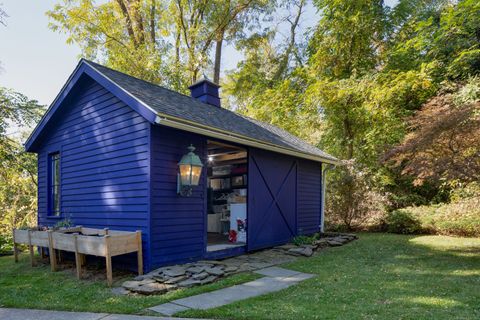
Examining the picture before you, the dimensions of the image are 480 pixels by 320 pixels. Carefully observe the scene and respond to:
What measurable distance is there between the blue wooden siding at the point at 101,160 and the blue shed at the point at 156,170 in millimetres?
19

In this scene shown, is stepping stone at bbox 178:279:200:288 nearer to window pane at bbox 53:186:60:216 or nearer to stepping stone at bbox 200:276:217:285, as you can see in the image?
stepping stone at bbox 200:276:217:285

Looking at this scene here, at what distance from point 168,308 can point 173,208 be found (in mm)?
2130

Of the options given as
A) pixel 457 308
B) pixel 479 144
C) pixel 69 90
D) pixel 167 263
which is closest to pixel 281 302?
pixel 457 308

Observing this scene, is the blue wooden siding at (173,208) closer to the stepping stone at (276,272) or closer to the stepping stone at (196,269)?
the stepping stone at (196,269)

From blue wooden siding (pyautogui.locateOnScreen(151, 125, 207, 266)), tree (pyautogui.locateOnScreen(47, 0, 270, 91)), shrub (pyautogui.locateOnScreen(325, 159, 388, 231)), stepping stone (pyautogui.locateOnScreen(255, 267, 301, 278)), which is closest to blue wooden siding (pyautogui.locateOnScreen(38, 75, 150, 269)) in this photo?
blue wooden siding (pyautogui.locateOnScreen(151, 125, 207, 266))

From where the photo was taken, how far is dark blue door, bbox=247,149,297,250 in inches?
291

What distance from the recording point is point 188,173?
5625mm

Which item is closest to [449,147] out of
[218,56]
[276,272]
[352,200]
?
[276,272]

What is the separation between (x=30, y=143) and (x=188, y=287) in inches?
244

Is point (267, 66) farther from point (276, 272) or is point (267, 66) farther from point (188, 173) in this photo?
point (276, 272)

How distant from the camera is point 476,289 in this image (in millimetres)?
4328

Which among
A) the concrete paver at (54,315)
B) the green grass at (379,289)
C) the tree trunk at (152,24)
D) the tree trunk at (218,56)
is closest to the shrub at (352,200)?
the green grass at (379,289)

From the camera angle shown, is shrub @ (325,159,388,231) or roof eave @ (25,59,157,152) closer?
roof eave @ (25,59,157,152)

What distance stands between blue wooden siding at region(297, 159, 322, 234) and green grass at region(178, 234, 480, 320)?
182 centimetres
